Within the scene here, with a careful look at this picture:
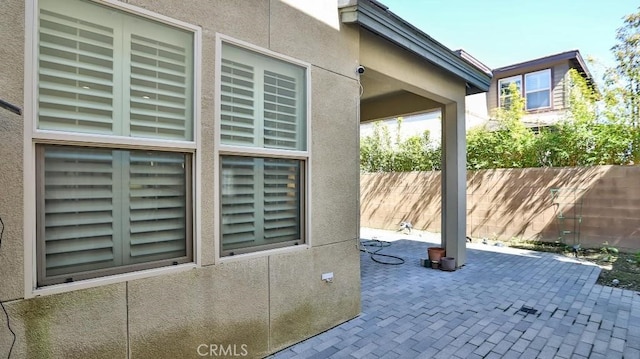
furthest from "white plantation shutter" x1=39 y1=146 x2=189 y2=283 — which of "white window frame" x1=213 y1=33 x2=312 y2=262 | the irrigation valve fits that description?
the irrigation valve

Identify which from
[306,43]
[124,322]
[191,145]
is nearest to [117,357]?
[124,322]

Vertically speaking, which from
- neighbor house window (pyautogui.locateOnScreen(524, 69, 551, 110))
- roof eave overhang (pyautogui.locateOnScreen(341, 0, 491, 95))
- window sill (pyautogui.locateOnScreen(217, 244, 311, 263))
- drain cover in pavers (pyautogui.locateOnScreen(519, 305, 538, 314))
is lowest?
drain cover in pavers (pyautogui.locateOnScreen(519, 305, 538, 314))

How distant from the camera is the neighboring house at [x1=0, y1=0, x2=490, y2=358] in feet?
6.33

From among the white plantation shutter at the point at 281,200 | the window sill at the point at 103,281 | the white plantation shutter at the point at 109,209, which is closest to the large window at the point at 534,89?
the white plantation shutter at the point at 281,200

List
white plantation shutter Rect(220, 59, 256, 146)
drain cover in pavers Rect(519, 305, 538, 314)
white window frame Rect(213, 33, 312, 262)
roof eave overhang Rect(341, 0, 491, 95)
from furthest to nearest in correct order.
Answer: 1. drain cover in pavers Rect(519, 305, 538, 314)
2. roof eave overhang Rect(341, 0, 491, 95)
3. white plantation shutter Rect(220, 59, 256, 146)
4. white window frame Rect(213, 33, 312, 262)

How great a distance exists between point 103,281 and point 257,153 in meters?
1.49

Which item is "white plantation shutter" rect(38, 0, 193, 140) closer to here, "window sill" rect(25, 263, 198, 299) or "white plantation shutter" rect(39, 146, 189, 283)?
"white plantation shutter" rect(39, 146, 189, 283)

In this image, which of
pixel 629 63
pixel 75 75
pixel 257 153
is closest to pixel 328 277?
pixel 257 153

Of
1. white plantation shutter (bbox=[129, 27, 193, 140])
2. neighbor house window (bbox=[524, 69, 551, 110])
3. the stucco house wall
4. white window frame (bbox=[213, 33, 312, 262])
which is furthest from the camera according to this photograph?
neighbor house window (bbox=[524, 69, 551, 110])

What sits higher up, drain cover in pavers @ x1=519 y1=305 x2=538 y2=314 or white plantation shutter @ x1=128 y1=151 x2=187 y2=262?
white plantation shutter @ x1=128 y1=151 x2=187 y2=262

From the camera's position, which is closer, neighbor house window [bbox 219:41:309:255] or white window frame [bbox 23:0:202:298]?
white window frame [bbox 23:0:202:298]

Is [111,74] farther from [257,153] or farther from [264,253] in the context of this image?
[264,253]

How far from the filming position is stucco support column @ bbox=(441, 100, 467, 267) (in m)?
5.95

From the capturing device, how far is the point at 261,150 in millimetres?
2990
